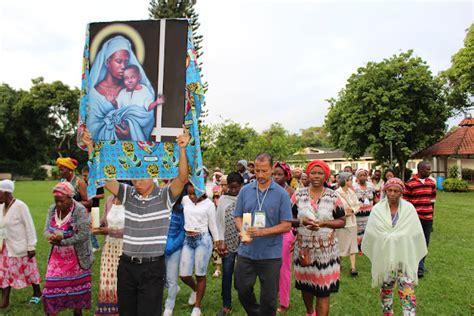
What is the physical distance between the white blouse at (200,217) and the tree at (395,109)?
2444 centimetres

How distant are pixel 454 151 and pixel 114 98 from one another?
31671 millimetres

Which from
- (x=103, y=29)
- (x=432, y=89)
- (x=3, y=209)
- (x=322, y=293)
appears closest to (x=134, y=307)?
(x=322, y=293)

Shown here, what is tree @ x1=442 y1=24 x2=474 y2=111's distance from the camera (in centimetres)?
2669

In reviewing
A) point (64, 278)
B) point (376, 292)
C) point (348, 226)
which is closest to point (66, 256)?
point (64, 278)

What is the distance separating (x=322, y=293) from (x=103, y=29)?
3.53 meters

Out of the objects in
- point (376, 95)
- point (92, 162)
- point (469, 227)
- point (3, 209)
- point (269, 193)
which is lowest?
point (469, 227)

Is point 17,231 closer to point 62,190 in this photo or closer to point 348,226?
point 62,190

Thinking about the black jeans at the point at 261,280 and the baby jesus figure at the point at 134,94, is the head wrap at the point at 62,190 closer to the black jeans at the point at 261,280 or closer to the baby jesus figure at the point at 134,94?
the baby jesus figure at the point at 134,94

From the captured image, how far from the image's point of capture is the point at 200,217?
222 inches

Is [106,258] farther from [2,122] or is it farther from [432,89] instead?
[2,122]

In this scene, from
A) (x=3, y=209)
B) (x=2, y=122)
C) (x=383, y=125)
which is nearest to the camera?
(x=3, y=209)

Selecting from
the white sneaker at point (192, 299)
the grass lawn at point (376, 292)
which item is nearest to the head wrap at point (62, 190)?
the grass lawn at point (376, 292)

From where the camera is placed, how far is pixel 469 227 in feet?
42.9

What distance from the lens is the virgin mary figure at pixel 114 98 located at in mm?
3543
